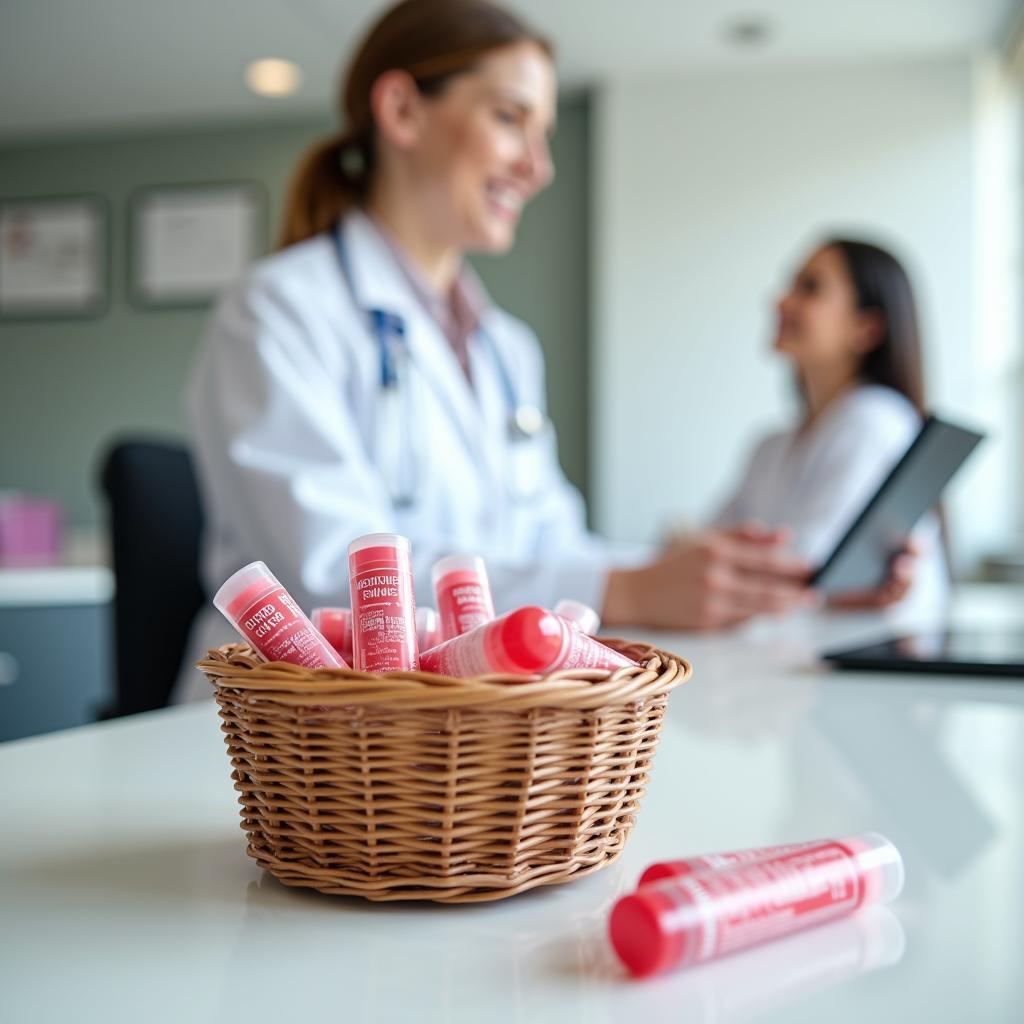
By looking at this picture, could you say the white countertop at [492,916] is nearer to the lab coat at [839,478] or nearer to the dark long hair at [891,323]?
the lab coat at [839,478]

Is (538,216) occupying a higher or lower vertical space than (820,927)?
higher

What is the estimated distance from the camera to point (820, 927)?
0.40 m

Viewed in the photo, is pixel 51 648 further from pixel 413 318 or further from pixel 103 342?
pixel 103 342

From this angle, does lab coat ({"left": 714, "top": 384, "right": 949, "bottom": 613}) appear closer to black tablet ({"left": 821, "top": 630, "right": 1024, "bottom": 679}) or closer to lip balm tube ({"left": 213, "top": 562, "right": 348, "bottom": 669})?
black tablet ({"left": 821, "top": 630, "right": 1024, "bottom": 679})

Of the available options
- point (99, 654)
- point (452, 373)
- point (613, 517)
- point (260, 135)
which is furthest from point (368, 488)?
point (260, 135)

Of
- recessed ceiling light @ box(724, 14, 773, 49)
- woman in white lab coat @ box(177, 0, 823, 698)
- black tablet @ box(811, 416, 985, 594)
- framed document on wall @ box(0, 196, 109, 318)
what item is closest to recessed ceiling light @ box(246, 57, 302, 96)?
framed document on wall @ box(0, 196, 109, 318)

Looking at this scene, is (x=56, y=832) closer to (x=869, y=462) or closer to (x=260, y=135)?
(x=869, y=462)

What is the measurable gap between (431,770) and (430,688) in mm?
40

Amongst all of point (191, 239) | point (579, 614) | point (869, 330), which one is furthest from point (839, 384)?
point (191, 239)

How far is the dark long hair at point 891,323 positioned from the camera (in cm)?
228

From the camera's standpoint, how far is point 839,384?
2373 mm

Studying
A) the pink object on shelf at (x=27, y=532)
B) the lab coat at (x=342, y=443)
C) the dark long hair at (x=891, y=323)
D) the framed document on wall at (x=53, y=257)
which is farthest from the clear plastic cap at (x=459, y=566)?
the framed document on wall at (x=53, y=257)

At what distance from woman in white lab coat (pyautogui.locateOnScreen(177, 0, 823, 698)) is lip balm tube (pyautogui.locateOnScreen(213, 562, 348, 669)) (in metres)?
0.64

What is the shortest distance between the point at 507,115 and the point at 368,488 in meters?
0.55
